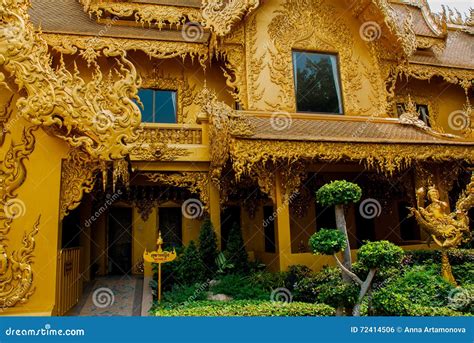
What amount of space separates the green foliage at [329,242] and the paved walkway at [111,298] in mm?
3153

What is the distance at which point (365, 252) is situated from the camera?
4.45 m

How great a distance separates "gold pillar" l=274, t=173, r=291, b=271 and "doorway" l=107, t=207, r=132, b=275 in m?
4.65

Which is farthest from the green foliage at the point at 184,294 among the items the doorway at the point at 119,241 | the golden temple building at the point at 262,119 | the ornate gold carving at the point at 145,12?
the ornate gold carving at the point at 145,12

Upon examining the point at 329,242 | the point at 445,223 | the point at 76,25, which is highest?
the point at 76,25

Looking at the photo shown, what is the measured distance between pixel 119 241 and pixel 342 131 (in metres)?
6.43

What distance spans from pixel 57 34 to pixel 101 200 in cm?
408

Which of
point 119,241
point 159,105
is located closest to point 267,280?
point 119,241

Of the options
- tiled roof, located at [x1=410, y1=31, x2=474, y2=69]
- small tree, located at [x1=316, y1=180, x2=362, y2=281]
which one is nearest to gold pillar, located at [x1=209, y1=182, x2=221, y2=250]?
small tree, located at [x1=316, y1=180, x2=362, y2=281]

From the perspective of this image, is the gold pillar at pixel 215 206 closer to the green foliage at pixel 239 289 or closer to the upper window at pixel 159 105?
the green foliage at pixel 239 289

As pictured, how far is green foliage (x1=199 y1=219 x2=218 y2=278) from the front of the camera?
768 cm

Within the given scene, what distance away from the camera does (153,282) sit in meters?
7.68

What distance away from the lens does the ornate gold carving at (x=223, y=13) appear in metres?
9.27

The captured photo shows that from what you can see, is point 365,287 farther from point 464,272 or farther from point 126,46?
point 126,46

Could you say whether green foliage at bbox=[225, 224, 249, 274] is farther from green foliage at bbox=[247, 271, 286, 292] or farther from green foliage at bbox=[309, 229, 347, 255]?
green foliage at bbox=[309, 229, 347, 255]
